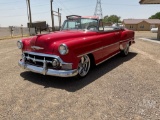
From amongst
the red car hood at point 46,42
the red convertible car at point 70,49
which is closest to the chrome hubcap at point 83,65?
the red convertible car at point 70,49

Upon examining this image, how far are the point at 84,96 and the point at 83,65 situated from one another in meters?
1.37

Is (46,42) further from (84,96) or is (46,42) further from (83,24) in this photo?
(83,24)

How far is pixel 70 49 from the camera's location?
14.9 feet

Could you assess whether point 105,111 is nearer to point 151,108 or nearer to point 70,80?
point 151,108

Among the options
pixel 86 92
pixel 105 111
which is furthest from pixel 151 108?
pixel 86 92

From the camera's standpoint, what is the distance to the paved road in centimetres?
339

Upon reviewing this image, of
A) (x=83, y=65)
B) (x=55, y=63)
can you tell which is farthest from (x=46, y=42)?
(x=83, y=65)

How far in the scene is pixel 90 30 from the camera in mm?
5953

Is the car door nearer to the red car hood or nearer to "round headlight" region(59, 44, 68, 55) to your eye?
the red car hood

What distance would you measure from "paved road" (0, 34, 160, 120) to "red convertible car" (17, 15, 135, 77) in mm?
390

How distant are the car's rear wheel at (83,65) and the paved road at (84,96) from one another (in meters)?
0.17

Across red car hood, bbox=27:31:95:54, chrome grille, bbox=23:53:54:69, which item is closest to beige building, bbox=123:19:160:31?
red car hood, bbox=27:31:95:54

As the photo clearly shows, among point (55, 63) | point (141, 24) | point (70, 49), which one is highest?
point (141, 24)

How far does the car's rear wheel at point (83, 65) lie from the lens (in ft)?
16.9
